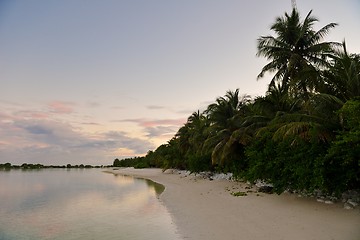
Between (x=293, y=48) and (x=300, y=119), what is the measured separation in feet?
32.5

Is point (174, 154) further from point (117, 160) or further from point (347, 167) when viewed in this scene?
point (117, 160)

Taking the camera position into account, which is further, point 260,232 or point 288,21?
point 288,21

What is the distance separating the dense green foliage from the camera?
1223cm

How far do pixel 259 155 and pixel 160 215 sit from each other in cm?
752

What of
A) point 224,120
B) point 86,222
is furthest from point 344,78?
point 224,120

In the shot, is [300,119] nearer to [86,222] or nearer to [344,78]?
[344,78]

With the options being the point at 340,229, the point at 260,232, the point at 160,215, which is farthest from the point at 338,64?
the point at 160,215

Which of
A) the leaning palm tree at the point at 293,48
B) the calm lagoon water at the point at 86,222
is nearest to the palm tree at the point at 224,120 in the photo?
the leaning palm tree at the point at 293,48

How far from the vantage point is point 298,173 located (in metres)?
13.2

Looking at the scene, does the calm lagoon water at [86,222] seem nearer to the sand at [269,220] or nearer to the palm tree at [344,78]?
the sand at [269,220]

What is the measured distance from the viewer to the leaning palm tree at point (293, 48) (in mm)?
21516

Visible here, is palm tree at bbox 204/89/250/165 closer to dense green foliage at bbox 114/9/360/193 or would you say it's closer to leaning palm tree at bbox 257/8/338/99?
dense green foliage at bbox 114/9/360/193

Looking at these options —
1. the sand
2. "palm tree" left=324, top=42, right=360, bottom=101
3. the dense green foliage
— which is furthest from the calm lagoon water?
"palm tree" left=324, top=42, right=360, bottom=101

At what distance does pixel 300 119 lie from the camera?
1503 centimetres
